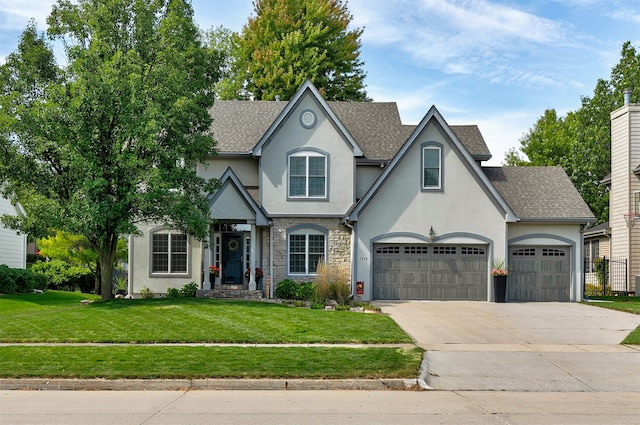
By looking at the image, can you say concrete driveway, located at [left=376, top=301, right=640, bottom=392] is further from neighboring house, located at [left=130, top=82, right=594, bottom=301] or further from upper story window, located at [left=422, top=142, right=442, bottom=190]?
upper story window, located at [left=422, top=142, right=442, bottom=190]

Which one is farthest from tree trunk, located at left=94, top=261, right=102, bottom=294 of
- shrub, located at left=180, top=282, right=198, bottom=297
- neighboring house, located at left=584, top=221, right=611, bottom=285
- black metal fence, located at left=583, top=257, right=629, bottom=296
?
neighboring house, located at left=584, top=221, right=611, bottom=285

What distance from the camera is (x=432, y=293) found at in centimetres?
2744

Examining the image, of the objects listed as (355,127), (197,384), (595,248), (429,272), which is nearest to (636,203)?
(595,248)

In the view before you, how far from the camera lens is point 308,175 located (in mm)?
28484

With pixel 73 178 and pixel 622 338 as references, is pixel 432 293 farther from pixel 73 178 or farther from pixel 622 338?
pixel 73 178

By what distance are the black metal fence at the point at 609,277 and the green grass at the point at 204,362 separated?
2390cm

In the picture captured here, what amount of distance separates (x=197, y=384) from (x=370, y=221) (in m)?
16.2

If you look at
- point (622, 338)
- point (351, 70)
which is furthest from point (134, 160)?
point (351, 70)

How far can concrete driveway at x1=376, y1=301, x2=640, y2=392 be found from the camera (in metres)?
12.8

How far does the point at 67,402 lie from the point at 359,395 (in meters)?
4.64

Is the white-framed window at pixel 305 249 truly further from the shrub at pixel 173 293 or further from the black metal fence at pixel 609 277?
the black metal fence at pixel 609 277

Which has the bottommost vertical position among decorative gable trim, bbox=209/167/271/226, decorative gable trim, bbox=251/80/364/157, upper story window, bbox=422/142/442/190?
decorative gable trim, bbox=209/167/271/226

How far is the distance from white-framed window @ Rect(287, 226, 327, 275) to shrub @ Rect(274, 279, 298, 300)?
972 millimetres

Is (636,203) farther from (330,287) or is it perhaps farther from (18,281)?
(18,281)
